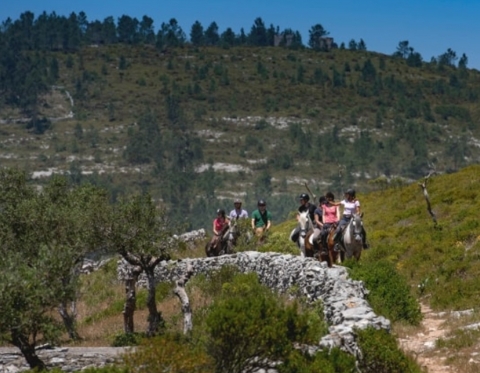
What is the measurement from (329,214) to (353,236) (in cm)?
130

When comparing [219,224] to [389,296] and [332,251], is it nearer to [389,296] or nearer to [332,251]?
[332,251]

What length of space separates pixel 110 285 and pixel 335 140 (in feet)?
493

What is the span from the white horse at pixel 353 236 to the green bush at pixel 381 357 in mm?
7799

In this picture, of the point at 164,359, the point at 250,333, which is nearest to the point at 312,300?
the point at 250,333

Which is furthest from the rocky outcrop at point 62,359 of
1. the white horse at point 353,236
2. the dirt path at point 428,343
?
the white horse at point 353,236

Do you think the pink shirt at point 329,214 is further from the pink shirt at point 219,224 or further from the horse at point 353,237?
the pink shirt at point 219,224

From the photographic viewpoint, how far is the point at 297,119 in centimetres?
19850

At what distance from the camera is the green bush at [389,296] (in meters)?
17.5

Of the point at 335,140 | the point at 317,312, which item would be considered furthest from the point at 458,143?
the point at 317,312

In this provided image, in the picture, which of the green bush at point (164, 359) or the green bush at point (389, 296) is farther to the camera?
the green bush at point (389, 296)

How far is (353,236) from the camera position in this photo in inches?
832

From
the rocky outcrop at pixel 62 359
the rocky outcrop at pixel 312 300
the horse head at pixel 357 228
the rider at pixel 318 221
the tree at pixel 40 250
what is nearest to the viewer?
the tree at pixel 40 250

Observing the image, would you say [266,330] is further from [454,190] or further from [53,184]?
[454,190]

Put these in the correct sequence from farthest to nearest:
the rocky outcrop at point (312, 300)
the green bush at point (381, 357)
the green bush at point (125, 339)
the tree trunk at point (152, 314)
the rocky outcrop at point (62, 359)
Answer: the tree trunk at point (152, 314) < the green bush at point (125, 339) < the rocky outcrop at point (62, 359) < the rocky outcrop at point (312, 300) < the green bush at point (381, 357)
